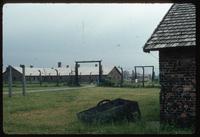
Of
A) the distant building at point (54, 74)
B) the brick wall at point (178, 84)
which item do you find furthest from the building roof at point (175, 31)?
→ the distant building at point (54, 74)

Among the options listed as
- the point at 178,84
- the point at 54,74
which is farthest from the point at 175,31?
the point at 54,74

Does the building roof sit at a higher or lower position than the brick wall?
higher

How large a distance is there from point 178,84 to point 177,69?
39 cm

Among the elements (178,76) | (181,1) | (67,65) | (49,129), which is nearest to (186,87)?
(178,76)

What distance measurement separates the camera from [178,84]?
9.91m

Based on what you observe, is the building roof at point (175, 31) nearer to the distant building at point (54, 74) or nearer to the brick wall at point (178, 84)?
the brick wall at point (178, 84)

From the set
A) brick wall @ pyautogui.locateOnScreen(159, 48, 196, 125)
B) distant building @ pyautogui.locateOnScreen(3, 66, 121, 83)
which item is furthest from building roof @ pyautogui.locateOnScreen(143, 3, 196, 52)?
distant building @ pyautogui.locateOnScreen(3, 66, 121, 83)

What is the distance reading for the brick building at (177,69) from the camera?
31.7 ft

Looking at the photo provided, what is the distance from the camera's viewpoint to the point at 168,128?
9.52 m

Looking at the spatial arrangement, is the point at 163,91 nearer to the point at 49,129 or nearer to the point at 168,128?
the point at 168,128

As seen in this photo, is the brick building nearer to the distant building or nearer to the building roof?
the building roof

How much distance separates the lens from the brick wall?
966 cm

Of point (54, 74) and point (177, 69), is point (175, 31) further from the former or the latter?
point (54, 74)

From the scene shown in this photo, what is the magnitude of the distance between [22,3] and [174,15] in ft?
30.8
